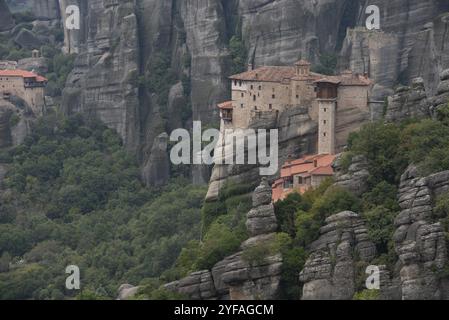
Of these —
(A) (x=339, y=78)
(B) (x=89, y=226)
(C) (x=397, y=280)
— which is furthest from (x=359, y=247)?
(B) (x=89, y=226)

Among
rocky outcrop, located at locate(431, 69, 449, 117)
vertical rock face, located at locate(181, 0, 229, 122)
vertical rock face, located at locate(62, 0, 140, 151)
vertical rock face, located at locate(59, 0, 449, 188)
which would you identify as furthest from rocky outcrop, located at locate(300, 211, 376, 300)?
vertical rock face, located at locate(62, 0, 140, 151)

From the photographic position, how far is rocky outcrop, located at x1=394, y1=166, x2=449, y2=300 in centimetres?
8556

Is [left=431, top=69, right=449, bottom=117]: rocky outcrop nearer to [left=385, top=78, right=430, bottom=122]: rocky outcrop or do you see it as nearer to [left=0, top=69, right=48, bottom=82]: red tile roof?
[left=385, top=78, right=430, bottom=122]: rocky outcrop

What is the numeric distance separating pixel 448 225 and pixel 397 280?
117 inches

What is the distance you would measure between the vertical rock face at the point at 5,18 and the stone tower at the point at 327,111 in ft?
175

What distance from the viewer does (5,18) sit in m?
149

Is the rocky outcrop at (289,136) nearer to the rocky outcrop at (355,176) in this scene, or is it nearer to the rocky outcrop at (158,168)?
the rocky outcrop at (355,176)

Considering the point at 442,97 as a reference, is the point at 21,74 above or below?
above

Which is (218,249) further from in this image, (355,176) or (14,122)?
(14,122)

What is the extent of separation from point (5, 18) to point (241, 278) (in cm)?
6371

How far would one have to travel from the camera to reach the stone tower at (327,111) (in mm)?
98875

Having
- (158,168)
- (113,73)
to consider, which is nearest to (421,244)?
(158,168)

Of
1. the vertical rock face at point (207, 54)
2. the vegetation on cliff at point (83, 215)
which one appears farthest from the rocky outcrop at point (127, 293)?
the vertical rock face at point (207, 54)

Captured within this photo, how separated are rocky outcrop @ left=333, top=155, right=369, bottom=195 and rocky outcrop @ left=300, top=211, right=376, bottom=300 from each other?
8.40ft
